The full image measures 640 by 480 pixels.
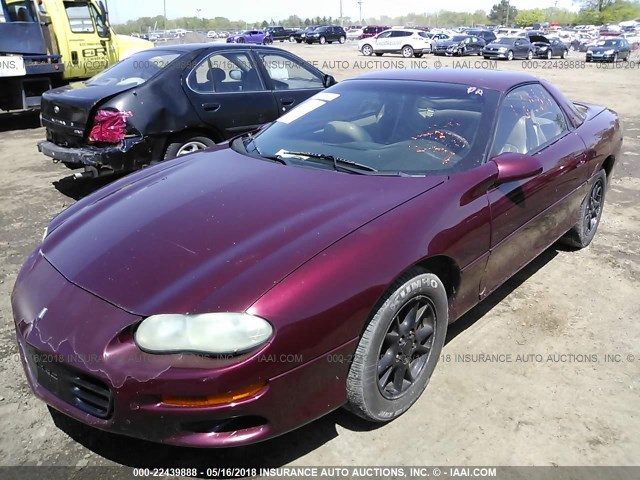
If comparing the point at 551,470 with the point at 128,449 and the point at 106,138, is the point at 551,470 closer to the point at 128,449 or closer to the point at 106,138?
the point at 128,449

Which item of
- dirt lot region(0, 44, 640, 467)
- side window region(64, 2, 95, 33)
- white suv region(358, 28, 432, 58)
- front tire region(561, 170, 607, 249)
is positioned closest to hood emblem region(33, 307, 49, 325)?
dirt lot region(0, 44, 640, 467)

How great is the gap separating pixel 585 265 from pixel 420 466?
2682 mm

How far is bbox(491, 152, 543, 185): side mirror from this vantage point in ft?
9.37

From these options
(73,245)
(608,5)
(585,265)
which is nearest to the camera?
(73,245)

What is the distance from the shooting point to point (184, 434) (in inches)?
77.4

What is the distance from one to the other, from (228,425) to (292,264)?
632 mm

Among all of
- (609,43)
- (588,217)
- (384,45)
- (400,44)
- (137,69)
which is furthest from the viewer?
(384,45)

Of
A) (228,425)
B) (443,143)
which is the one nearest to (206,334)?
(228,425)

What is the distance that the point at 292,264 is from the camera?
2.09 m

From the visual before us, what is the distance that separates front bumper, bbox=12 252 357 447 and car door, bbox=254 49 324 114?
4641mm

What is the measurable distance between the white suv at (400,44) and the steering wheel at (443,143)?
106ft

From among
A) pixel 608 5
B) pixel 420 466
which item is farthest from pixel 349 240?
pixel 608 5

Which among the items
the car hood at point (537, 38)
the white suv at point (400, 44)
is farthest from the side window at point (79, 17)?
the car hood at point (537, 38)

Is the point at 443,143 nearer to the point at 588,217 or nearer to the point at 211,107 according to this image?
the point at 588,217
